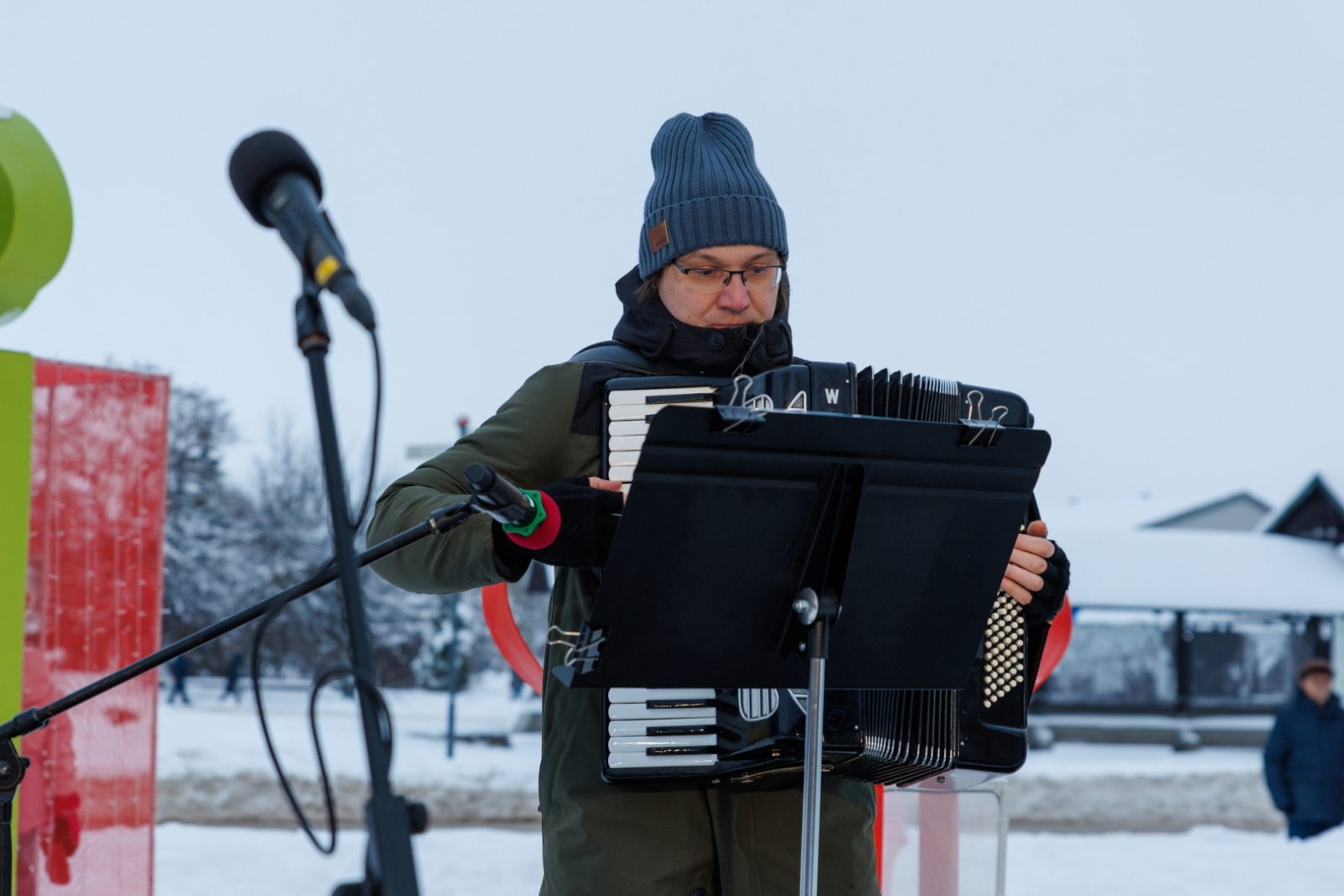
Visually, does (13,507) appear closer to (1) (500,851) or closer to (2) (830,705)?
(2) (830,705)

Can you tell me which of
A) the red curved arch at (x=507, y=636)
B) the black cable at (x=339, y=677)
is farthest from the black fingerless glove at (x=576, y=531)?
the red curved arch at (x=507, y=636)

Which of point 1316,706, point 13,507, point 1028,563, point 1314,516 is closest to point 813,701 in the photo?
point 1028,563

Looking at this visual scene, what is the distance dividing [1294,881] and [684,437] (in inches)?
288

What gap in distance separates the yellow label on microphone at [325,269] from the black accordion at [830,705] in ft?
2.65

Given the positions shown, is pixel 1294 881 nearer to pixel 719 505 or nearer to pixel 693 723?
pixel 693 723

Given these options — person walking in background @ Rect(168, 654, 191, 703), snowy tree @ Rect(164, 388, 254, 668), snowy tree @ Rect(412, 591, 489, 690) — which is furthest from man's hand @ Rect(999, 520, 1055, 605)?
snowy tree @ Rect(164, 388, 254, 668)

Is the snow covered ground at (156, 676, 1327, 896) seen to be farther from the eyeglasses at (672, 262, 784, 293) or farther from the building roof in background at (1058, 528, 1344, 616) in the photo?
the building roof in background at (1058, 528, 1344, 616)

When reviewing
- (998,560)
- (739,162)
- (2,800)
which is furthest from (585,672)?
(739,162)

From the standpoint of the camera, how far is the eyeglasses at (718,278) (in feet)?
7.98

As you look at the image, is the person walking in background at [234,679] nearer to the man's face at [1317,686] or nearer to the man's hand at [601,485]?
the man's face at [1317,686]

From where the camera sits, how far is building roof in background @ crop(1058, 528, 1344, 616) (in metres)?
18.5

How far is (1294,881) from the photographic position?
7555 mm

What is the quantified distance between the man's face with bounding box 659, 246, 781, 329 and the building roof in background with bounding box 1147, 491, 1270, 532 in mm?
41171

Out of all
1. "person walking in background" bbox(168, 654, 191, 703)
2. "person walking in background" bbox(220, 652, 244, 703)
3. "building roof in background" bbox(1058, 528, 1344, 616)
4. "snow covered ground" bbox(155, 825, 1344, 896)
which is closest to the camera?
"snow covered ground" bbox(155, 825, 1344, 896)
